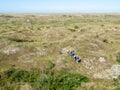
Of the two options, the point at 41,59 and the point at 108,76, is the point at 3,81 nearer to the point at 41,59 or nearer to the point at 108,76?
the point at 41,59

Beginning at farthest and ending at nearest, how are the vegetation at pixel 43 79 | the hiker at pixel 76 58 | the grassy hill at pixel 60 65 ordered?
the hiker at pixel 76 58 → the grassy hill at pixel 60 65 → the vegetation at pixel 43 79

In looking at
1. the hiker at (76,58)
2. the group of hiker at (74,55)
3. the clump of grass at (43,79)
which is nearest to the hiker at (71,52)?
the group of hiker at (74,55)

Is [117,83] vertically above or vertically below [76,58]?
below

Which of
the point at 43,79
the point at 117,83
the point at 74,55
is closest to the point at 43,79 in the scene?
the point at 43,79

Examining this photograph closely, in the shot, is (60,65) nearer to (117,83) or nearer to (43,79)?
(43,79)

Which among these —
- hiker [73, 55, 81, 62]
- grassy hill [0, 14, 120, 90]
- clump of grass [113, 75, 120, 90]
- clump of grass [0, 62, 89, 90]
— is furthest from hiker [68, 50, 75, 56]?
clump of grass [113, 75, 120, 90]

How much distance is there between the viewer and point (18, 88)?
1341 inches

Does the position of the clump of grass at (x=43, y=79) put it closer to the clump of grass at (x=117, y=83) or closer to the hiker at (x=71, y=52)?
the clump of grass at (x=117, y=83)

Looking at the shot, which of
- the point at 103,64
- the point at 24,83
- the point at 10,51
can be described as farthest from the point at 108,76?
the point at 10,51

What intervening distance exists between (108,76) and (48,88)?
11028 mm

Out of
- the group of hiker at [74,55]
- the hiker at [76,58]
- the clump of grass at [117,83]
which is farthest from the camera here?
the group of hiker at [74,55]

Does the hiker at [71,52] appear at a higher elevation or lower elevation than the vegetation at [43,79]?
higher

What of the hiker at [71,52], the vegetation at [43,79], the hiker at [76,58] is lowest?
the vegetation at [43,79]

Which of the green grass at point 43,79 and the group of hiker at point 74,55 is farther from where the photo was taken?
the group of hiker at point 74,55
